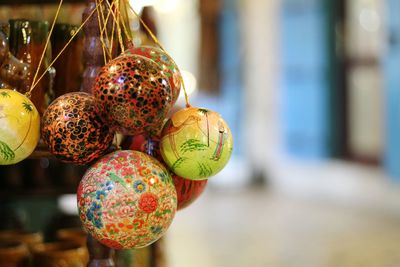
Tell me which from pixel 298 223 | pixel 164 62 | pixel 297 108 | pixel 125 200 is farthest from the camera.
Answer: pixel 297 108

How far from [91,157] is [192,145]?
0.54ft

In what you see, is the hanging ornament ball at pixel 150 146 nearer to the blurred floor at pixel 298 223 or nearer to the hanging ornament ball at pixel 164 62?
the hanging ornament ball at pixel 164 62

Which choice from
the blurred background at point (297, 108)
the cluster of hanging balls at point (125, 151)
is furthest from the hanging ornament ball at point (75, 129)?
the blurred background at point (297, 108)

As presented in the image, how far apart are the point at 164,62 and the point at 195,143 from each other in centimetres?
16

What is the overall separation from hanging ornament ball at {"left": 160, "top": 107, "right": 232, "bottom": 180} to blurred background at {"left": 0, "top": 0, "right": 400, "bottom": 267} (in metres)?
3.39

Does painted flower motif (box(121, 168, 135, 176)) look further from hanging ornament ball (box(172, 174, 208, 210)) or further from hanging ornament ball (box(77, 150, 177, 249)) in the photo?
hanging ornament ball (box(172, 174, 208, 210))

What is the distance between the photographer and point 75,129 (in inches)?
37.1

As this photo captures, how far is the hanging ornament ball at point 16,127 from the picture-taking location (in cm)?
93

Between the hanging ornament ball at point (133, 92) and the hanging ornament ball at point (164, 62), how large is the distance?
57 millimetres

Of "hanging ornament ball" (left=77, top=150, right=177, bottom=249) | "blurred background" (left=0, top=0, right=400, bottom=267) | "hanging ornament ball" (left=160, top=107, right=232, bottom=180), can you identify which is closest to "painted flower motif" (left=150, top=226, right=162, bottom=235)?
"hanging ornament ball" (left=77, top=150, right=177, bottom=249)

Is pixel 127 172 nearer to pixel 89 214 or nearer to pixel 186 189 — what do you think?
pixel 89 214

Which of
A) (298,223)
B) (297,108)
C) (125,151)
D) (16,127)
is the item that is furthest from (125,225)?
(297,108)

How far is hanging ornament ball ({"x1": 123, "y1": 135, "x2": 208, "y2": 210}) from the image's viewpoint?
104 cm

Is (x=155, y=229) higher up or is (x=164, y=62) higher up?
(x=164, y=62)
